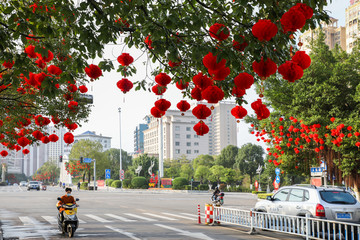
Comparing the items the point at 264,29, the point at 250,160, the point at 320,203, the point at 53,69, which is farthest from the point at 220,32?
the point at 250,160

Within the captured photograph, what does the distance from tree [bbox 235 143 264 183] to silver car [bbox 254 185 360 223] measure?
6553 cm

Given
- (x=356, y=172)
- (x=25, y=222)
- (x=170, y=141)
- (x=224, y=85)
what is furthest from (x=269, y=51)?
Result: (x=170, y=141)

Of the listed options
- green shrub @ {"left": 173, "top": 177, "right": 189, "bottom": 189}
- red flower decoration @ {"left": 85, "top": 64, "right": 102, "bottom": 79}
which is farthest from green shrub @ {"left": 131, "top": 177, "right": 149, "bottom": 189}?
red flower decoration @ {"left": 85, "top": 64, "right": 102, "bottom": 79}

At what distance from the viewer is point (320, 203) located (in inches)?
463

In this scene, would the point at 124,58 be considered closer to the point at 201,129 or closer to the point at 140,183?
the point at 201,129

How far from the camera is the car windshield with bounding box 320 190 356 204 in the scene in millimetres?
11969

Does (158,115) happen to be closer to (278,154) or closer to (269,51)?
(269,51)

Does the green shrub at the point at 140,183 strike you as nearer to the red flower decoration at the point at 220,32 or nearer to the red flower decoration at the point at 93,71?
the red flower decoration at the point at 93,71

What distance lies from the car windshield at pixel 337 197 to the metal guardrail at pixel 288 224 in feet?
2.27

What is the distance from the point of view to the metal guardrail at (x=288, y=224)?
1064cm

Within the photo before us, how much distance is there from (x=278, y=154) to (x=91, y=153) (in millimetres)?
62716

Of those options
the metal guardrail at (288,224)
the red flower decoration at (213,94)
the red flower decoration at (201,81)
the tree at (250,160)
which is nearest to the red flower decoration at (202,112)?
the red flower decoration at (201,81)

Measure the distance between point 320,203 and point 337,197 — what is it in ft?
2.46

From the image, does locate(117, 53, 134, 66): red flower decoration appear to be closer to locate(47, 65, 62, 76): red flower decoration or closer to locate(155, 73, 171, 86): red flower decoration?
locate(155, 73, 171, 86): red flower decoration
